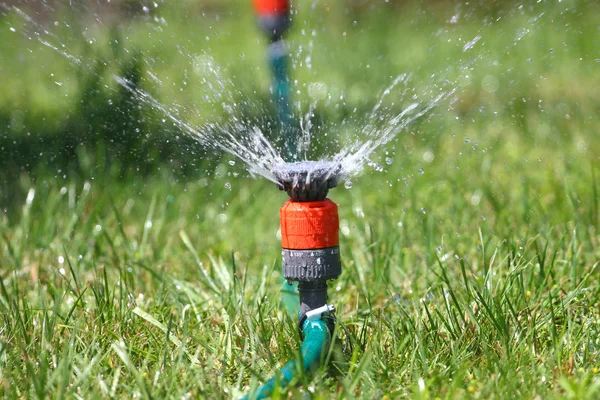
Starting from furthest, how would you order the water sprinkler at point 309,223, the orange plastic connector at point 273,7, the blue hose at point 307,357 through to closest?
1. the orange plastic connector at point 273,7
2. the water sprinkler at point 309,223
3. the blue hose at point 307,357

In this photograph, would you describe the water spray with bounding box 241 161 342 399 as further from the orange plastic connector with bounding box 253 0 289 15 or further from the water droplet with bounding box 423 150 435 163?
the water droplet with bounding box 423 150 435 163

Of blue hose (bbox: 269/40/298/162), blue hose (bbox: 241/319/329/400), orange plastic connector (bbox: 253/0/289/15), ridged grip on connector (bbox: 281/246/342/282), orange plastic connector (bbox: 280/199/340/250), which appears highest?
orange plastic connector (bbox: 253/0/289/15)

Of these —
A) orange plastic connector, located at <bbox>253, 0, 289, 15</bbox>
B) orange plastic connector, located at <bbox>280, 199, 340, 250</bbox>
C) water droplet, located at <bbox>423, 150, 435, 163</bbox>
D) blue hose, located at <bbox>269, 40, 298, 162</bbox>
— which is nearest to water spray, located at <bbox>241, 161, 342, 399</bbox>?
orange plastic connector, located at <bbox>280, 199, 340, 250</bbox>

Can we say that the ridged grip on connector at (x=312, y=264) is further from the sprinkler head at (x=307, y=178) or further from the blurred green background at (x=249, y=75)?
the blurred green background at (x=249, y=75)

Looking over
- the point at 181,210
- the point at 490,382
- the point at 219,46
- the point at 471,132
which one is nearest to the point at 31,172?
the point at 181,210

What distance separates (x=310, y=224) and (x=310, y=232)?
0.05 ft

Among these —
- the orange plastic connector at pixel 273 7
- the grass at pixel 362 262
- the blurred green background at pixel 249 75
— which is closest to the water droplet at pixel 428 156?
the grass at pixel 362 262

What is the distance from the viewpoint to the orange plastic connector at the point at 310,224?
159 centimetres

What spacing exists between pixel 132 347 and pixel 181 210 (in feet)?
3.59

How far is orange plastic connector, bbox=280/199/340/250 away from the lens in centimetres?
159

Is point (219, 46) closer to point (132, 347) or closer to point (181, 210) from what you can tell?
point (181, 210)

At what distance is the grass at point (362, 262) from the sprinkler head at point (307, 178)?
0.33 metres

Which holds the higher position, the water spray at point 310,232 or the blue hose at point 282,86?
the blue hose at point 282,86

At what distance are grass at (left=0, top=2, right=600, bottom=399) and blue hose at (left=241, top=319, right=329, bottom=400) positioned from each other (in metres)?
0.03
